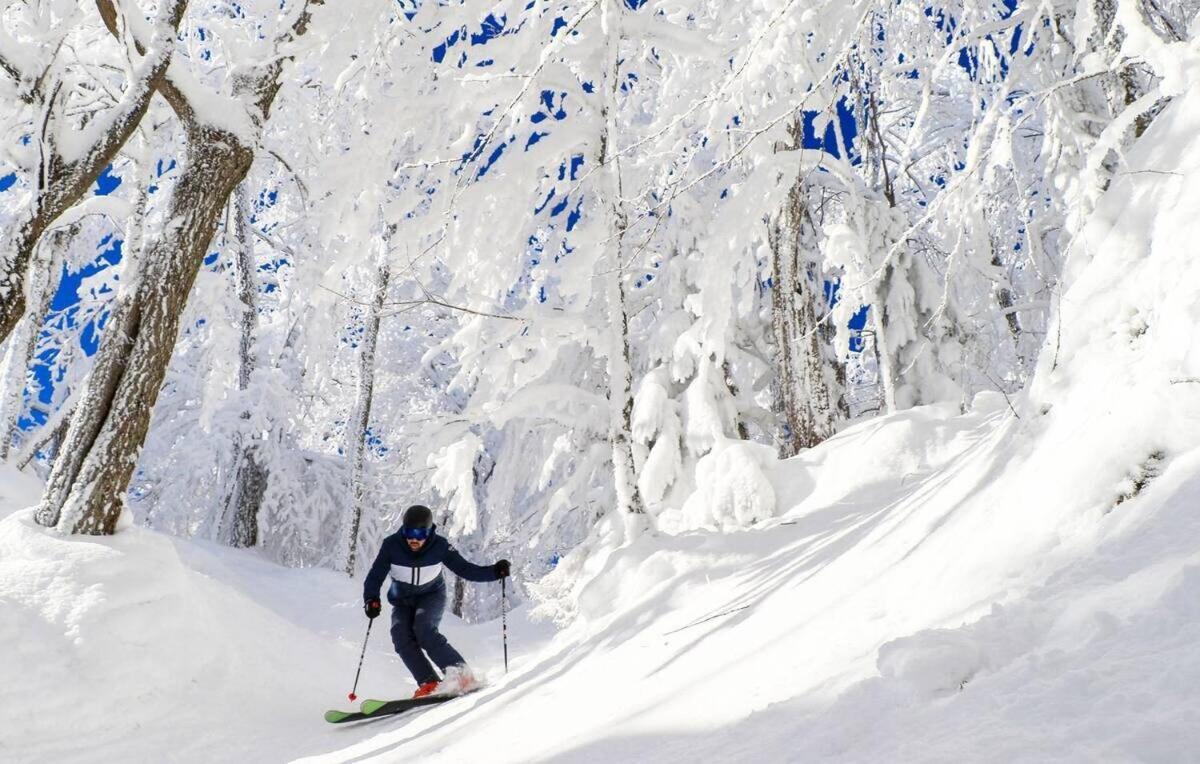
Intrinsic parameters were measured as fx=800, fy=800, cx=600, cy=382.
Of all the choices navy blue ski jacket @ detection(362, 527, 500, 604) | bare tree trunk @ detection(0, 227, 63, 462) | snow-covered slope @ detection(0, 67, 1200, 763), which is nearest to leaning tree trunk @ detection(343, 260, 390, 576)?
bare tree trunk @ detection(0, 227, 63, 462)

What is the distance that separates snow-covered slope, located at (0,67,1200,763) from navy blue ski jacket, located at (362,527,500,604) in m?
1.00

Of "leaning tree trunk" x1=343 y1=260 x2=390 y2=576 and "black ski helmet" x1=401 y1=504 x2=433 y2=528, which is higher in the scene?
"leaning tree trunk" x1=343 y1=260 x2=390 y2=576

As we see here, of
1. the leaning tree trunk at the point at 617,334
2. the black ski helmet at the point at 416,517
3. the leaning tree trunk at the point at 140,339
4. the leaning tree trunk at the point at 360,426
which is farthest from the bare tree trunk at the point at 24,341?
the leaning tree trunk at the point at 617,334

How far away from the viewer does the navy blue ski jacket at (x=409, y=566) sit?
6406 mm

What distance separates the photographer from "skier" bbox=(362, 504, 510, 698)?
6.27m

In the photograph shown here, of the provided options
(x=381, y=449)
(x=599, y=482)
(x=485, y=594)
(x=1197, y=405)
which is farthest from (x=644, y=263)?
(x=485, y=594)

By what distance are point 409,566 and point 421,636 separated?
551mm

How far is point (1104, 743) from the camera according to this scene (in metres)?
1.34

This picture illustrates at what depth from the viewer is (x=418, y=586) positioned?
6.42m

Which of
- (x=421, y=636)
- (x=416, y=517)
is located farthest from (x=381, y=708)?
(x=416, y=517)

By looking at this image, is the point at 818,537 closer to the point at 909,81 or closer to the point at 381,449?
the point at 909,81

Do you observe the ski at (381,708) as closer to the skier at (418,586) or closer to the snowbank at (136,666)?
the snowbank at (136,666)

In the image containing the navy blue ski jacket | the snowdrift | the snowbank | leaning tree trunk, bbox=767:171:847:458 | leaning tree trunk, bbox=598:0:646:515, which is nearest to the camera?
the snowdrift

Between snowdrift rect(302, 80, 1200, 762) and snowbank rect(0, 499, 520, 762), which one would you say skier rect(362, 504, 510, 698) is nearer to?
snowbank rect(0, 499, 520, 762)
